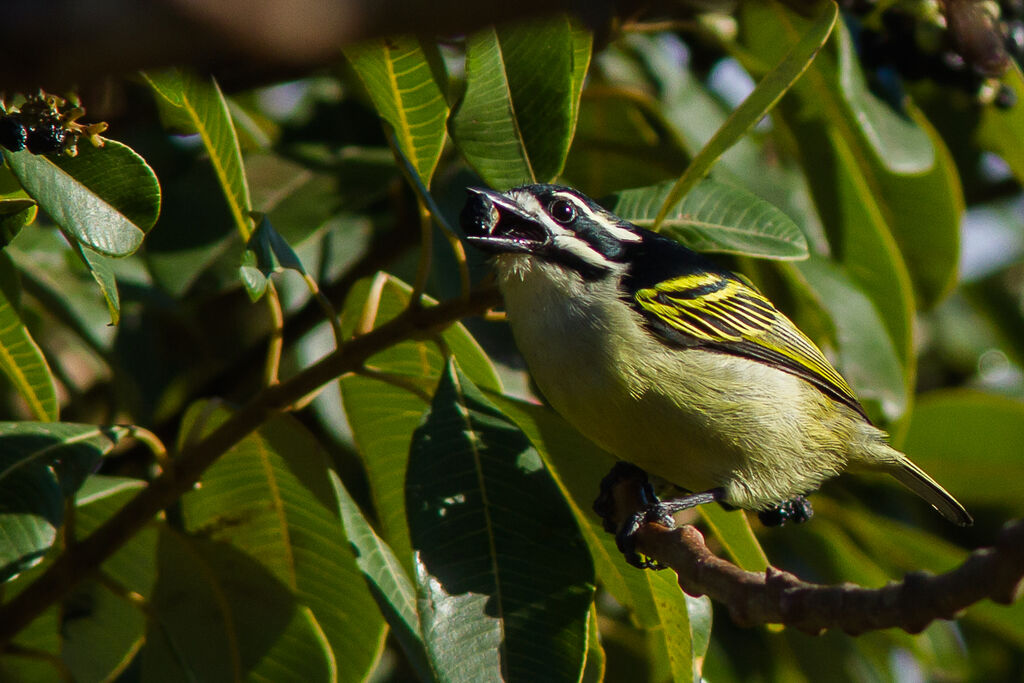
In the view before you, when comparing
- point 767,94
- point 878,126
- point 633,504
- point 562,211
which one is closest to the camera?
point 767,94

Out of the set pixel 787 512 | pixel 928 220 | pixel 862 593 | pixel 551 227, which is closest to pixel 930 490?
pixel 787 512

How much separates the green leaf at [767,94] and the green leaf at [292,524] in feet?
3.94

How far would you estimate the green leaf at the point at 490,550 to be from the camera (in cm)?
223

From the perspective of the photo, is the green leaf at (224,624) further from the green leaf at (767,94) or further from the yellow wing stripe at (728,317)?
the green leaf at (767,94)

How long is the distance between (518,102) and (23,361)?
1.33m

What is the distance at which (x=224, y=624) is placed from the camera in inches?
107

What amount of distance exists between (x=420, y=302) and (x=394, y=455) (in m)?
0.46

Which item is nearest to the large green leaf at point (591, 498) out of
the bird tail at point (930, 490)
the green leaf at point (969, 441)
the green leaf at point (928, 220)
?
the bird tail at point (930, 490)

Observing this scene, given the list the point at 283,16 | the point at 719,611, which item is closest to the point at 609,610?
the point at 719,611

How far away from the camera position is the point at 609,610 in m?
4.12

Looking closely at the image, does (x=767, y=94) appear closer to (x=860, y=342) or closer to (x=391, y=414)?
(x=391, y=414)

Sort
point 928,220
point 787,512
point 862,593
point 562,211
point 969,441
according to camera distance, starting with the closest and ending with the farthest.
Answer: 1. point 862,593
2. point 562,211
3. point 787,512
4. point 928,220
5. point 969,441

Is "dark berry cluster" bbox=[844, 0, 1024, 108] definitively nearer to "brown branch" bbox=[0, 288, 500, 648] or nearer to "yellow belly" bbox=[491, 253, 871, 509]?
"yellow belly" bbox=[491, 253, 871, 509]

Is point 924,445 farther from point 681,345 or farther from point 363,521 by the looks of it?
point 363,521
